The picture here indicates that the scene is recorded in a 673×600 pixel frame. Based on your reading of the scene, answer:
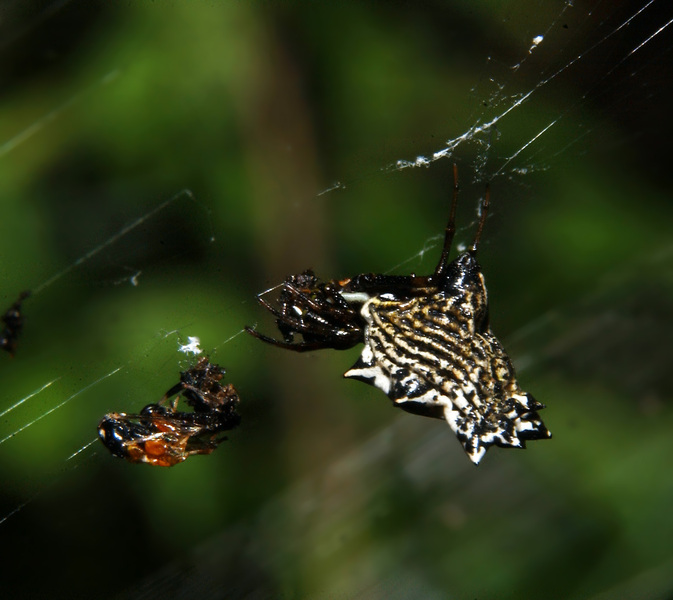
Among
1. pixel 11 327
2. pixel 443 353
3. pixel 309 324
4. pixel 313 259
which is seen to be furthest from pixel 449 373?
pixel 11 327

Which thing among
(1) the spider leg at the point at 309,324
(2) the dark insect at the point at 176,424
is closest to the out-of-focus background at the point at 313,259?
(2) the dark insect at the point at 176,424

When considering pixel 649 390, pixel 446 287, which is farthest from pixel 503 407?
pixel 649 390

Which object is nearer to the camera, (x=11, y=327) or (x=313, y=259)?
(x=11, y=327)

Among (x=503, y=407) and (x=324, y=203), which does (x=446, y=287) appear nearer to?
(x=503, y=407)

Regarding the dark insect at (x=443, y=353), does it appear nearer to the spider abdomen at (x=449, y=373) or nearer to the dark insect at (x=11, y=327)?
the spider abdomen at (x=449, y=373)

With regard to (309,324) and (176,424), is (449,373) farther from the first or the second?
(176,424)

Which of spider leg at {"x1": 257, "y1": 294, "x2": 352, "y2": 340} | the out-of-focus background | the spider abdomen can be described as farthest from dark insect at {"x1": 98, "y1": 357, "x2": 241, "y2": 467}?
the spider abdomen

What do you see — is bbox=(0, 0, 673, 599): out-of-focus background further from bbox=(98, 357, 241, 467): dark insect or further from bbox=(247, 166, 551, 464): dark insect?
bbox=(247, 166, 551, 464): dark insect
